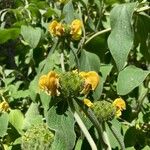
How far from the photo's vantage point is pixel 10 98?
1.62 meters

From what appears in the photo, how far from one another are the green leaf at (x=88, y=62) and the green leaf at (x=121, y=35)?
8.7 inches

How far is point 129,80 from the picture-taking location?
102 centimetres

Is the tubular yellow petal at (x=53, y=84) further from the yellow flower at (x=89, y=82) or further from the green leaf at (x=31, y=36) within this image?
the green leaf at (x=31, y=36)

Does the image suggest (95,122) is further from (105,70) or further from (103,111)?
(105,70)

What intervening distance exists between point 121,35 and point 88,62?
27cm

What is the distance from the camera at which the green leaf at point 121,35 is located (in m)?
0.98

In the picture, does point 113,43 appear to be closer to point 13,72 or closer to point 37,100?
point 37,100

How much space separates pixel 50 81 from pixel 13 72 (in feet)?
3.40

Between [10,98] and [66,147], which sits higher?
[66,147]

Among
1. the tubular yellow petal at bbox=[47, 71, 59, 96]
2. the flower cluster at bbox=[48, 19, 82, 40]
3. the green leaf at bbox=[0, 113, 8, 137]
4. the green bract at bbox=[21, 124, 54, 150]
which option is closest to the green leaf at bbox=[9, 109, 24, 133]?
the green leaf at bbox=[0, 113, 8, 137]

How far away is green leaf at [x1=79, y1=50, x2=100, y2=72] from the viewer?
1255 millimetres

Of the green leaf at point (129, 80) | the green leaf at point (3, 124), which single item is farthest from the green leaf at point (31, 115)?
the green leaf at point (129, 80)

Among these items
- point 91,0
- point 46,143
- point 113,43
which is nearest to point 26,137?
point 46,143

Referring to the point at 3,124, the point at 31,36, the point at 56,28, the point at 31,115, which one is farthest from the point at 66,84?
the point at 31,36
